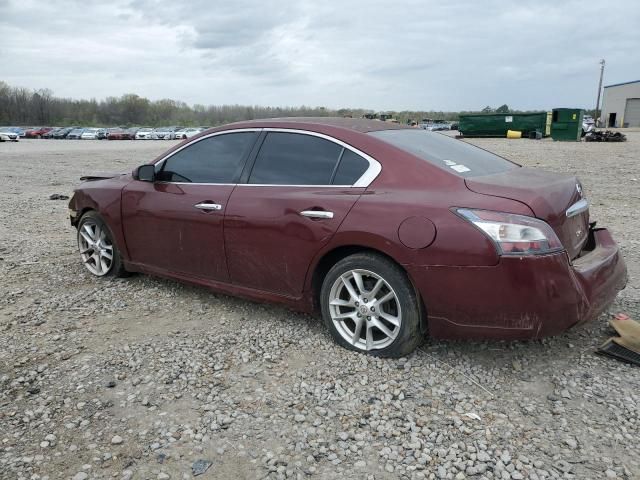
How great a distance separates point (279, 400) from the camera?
316 cm

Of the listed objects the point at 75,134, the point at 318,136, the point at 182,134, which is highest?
the point at 318,136

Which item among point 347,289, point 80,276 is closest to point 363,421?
point 347,289

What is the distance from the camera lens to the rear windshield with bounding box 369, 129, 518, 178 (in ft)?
11.9

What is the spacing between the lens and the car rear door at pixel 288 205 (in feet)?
12.0

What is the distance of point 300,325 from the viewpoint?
4.22 meters

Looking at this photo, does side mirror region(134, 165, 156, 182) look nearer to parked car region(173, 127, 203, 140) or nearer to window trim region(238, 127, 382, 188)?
window trim region(238, 127, 382, 188)

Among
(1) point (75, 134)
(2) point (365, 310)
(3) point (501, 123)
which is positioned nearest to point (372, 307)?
(2) point (365, 310)

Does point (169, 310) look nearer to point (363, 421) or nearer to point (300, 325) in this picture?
point (300, 325)

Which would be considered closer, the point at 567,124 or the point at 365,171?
the point at 365,171

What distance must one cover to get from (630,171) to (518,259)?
13796 mm

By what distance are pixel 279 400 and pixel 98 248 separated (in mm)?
3135

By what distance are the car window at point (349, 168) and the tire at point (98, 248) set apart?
2667mm

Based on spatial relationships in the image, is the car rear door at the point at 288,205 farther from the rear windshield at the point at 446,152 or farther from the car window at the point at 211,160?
the rear windshield at the point at 446,152

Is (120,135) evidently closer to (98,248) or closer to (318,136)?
(98,248)
